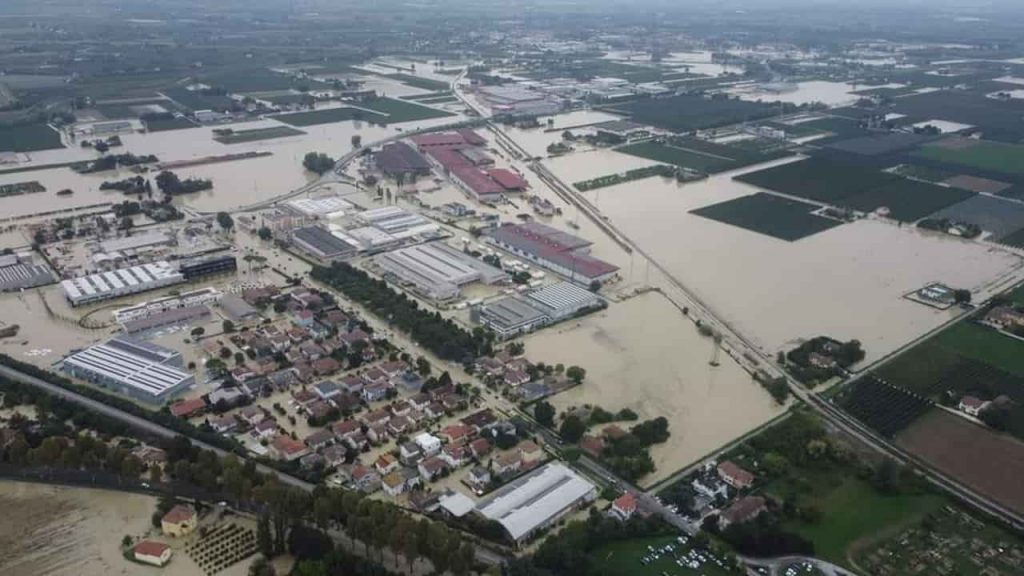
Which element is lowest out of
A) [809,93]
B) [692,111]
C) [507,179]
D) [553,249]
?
[553,249]

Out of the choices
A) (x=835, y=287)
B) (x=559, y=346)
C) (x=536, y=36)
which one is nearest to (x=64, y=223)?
(x=559, y=346)

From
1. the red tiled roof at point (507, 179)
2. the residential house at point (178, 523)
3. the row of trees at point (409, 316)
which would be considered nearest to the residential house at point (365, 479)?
the residential house at point (178, 523)

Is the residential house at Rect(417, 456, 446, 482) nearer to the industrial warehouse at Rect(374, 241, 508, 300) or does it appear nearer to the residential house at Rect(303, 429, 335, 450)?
the residential house at Rect(303, 429, 335, 450)

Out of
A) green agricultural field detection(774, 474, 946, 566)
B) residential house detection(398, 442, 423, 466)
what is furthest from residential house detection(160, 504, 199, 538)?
green agricultural field detection(774, 474, 946, 566)

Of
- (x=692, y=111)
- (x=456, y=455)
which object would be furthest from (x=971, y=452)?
→ (x=692, y=111)

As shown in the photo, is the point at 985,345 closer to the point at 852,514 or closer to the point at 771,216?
the point at 852,514

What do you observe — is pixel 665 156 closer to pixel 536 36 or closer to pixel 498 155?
pixel 498 155
